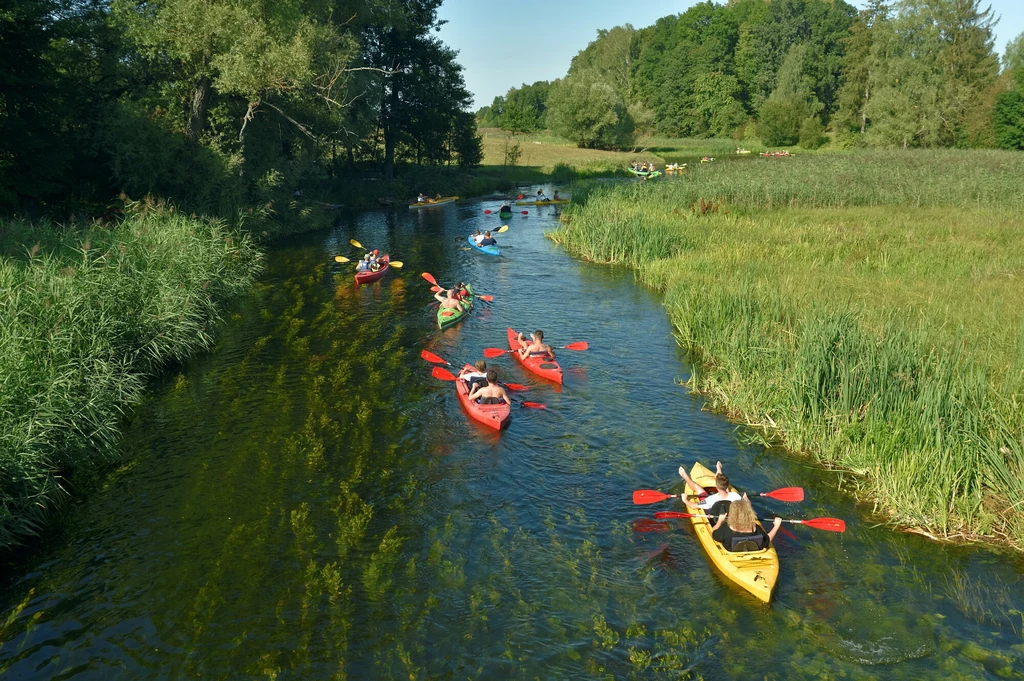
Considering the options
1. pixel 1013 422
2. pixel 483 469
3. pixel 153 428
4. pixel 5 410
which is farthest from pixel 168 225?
pixel 1013 422

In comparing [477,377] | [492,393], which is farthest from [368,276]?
[492,393]

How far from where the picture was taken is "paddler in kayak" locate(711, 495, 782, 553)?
9016 millimetres

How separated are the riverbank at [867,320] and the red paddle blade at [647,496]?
10.6ft

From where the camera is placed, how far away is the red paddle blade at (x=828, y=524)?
30.8 ft

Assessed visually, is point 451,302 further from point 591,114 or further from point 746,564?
point 591,114

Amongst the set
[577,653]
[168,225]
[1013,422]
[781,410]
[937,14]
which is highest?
[937,14]

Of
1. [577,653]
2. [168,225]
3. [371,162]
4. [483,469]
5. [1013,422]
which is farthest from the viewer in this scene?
[371,162]

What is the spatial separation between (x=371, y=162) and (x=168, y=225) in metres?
31.0

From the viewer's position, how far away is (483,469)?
38.8ft

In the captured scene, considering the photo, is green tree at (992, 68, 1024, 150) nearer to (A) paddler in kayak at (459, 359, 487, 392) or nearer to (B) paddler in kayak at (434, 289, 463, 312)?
(B) paddler in kayak at (434, 289, 463, 312)

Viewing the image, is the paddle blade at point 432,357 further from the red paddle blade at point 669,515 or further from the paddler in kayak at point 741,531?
the paddler in kayak at point 741,531

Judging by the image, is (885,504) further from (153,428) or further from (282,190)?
(282,190)

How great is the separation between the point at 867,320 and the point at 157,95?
2560cm

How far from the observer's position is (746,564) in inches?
343
